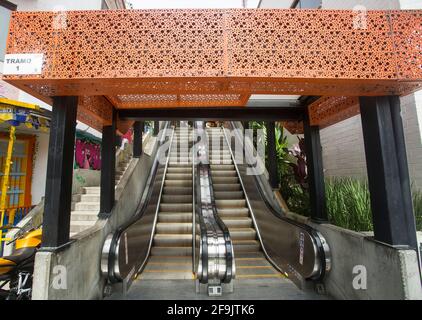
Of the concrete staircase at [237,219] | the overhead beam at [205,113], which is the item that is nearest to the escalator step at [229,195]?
the concrete staircase at [237,219]

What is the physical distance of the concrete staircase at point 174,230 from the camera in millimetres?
4105

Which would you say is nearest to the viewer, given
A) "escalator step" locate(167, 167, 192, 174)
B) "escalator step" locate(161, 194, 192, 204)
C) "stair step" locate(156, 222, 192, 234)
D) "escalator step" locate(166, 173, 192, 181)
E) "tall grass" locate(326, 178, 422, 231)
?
"tall grass" locate(326, 178, 422, 231)

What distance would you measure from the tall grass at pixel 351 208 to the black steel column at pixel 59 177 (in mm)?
4035

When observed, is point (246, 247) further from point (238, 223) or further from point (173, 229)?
point (173, 229)

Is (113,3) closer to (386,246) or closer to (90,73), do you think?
(90,73)

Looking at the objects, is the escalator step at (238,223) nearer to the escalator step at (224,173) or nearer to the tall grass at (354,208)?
the tall grass at (354,208)

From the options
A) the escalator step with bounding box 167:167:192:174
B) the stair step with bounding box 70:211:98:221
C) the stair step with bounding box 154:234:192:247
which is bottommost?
the stair step with bounding box 154:234:192:247

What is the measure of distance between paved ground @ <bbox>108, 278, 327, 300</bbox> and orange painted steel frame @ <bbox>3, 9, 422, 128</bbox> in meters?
2.88

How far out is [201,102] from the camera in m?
3.43

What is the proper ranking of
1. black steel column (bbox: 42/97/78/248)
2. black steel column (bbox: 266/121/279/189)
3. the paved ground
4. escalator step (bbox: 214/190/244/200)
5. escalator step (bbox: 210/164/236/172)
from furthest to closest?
escalator step (bbox: 210/164/236/172)
escalator step (bbox: 214/190/244/200)
black steel column (bbox: 266/121/279/189)
the paved ground
black steel column (bbox: 42/97/78/248)

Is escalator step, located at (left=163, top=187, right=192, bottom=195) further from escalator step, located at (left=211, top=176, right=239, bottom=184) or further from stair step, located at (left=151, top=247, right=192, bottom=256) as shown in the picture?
stair step, located at (left=151, top=247, right=192, bottom=256)

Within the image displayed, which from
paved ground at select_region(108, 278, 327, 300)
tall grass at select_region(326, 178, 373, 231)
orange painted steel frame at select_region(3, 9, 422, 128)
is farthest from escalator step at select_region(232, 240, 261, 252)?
orange painted steel frame at select_region(3, 9, 422, 128)

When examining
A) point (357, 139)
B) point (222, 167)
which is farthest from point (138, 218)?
point (357, 139)

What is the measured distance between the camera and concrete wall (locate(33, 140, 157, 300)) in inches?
88.0
